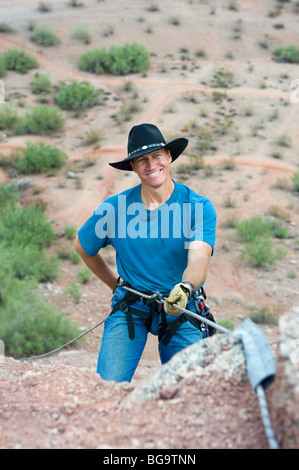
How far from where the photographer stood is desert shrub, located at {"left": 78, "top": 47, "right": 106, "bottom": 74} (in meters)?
18.4

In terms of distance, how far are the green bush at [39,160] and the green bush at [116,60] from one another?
24.1 feet

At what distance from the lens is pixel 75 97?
50.7ft

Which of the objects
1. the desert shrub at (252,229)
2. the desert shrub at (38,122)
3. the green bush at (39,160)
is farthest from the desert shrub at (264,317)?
the desert shrub at (38,122)

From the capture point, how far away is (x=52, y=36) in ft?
66.3

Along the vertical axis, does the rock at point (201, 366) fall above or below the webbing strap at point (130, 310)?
above

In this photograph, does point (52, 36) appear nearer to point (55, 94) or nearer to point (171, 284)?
point (55, 94)

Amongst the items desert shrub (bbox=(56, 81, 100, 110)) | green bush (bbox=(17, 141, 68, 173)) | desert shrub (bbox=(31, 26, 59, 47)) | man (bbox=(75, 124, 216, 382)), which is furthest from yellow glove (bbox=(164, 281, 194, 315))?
desert shrub (bbox=(31, 26, 59, 47))

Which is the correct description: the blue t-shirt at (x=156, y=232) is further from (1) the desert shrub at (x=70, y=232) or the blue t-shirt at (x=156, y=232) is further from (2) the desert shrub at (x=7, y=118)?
(2) the desert shrub at (x=7, y=118)

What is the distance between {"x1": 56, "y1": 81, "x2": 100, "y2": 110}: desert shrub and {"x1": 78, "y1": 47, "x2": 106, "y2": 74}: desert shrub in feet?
9.89

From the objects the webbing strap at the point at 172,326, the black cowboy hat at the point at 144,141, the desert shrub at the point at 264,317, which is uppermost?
the black cowboy hat at the point at 144,141

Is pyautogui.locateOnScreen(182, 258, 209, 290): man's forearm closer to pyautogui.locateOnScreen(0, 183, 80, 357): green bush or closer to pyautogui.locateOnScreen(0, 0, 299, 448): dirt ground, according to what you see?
pyautogui.locateOnScreen(0, 0, 299, 448): dirt ground

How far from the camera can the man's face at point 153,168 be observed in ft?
10.2

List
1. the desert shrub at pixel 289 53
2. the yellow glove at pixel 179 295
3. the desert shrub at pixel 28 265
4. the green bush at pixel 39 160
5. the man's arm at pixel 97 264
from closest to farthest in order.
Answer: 1. the yellow glove at pixel 179 295
2. the man's arm at pixel 97 264
3. the desert shrub at pixel 28 265
4. the green bush at pixel 39 160
5. the desert shrub at pixel 289 53

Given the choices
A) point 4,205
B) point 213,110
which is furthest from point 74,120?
point 4,205
